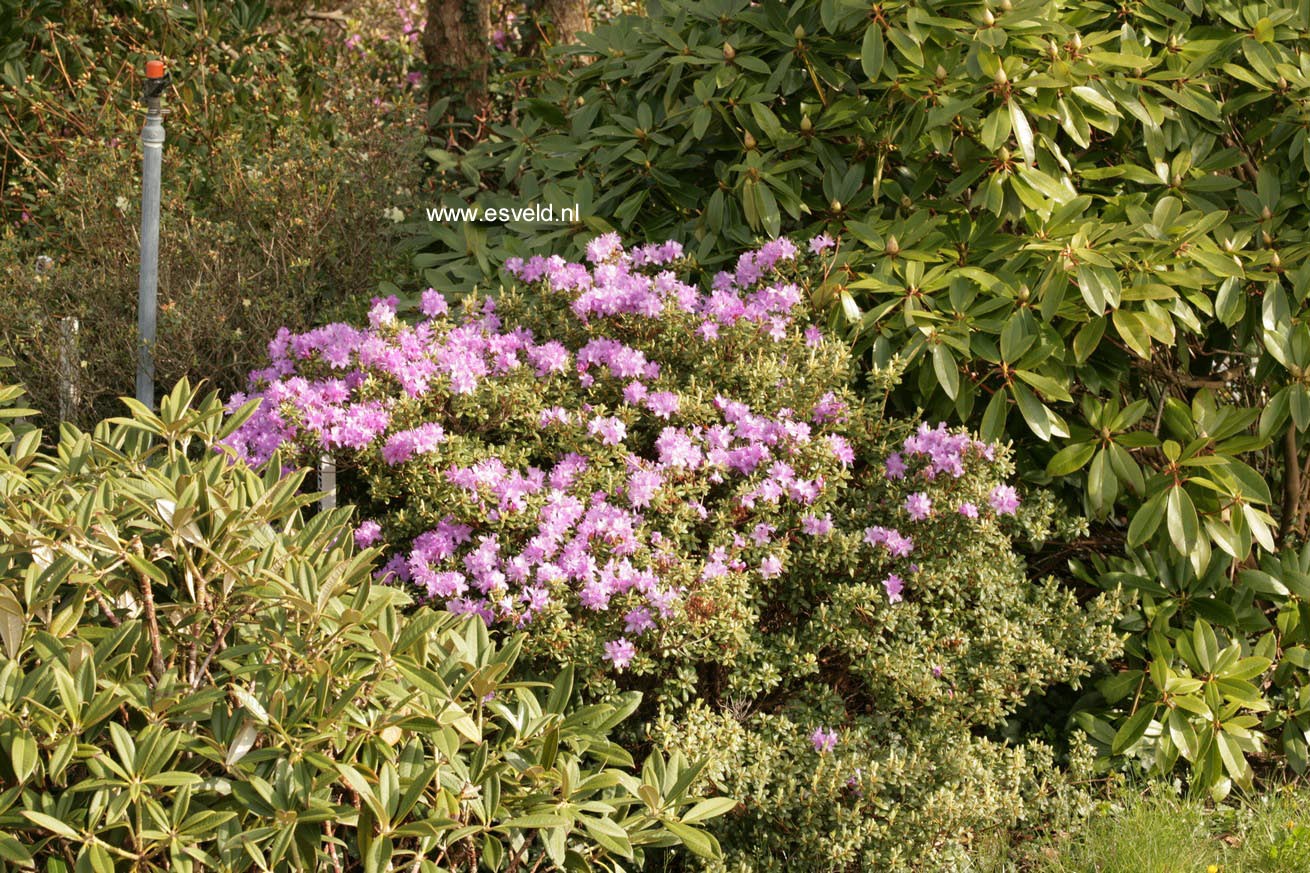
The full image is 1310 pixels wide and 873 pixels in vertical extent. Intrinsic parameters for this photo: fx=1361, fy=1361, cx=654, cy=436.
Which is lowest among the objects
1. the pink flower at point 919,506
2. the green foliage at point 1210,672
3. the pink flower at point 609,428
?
the green foliage at point 1210,672

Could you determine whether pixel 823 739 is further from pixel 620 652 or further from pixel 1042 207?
pixel 1042 207

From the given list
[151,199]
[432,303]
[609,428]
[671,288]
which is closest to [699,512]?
[609,428]

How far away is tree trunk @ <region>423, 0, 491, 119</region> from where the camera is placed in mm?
5727

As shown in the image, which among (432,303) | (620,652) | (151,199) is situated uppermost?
(151,199)

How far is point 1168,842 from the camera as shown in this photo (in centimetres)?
287

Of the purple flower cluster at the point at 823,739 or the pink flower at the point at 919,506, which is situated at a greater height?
the pink flower at the point at 919,506

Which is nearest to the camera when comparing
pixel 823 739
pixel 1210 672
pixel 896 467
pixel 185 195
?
pixel 823 739

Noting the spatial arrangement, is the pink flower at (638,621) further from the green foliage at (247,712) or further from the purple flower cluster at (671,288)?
the purple flower cluster at (671,288)

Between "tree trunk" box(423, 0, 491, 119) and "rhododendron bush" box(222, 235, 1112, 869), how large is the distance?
260cm

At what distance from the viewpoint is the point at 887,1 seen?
3.42 meters

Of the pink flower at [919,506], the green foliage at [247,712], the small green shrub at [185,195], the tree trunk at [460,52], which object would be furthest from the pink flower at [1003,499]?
the tree trunk at [460,52]

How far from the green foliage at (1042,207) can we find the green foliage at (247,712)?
4.77 ft

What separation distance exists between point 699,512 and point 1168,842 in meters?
1.21

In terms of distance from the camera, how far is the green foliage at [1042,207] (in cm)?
324
